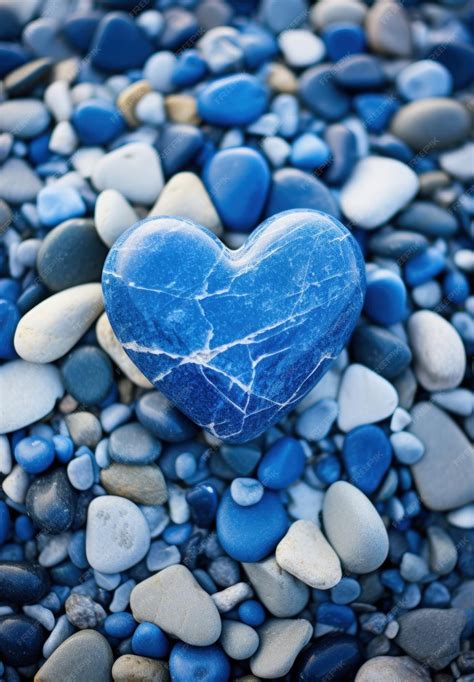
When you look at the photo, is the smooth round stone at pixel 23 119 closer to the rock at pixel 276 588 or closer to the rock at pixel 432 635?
the rock at pixel 276 588

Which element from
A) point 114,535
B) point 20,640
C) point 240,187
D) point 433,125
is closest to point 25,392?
point 114,535

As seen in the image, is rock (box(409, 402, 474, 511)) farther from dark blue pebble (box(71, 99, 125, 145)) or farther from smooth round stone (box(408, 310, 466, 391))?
dark blue pebble (box(71, 99, 125, 145))

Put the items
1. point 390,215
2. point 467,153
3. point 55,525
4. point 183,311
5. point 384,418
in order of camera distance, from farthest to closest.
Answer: point 467,153, point 390,215, point 384,418, point 55,525, point 183,311

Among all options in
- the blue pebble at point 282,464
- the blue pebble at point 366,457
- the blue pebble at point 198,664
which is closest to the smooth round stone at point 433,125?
the blue pebble at point 366,457

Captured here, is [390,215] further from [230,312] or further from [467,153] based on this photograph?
[230,312]

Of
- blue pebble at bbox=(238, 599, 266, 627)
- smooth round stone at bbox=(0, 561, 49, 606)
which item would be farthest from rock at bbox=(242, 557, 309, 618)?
smooth round stone at bbox=(0, 561, 49, 606)

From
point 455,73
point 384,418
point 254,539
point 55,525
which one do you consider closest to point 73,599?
point 55,525

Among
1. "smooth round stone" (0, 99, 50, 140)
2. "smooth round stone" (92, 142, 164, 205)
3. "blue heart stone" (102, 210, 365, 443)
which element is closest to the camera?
"blue heart stone" (102, 210, 365, 443)
